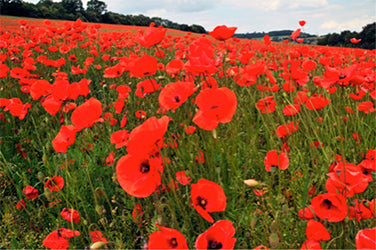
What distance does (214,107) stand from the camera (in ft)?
4.29

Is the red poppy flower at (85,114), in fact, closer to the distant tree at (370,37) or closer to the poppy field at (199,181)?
the poppy field at (199,181)

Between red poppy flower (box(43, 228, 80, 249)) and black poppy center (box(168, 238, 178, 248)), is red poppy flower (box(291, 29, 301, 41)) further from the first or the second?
red poppy flower (box(43, 228, 80, 249))

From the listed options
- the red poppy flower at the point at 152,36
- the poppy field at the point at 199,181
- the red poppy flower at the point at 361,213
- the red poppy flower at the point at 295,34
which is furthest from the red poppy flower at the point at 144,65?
the red poppy flower at the point at 295,34

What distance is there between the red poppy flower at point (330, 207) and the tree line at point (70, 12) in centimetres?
2507

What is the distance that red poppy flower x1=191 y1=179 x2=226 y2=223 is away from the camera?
114 centimetres

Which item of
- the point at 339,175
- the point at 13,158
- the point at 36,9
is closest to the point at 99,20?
the point at 36,9

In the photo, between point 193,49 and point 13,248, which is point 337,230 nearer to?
point 193,49

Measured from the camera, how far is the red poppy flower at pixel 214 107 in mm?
1258

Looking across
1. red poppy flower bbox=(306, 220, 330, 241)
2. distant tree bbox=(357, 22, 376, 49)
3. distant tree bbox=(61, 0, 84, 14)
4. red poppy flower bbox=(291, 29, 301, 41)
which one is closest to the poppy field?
red poppy flower bbox=(306, 220, 330, 241)

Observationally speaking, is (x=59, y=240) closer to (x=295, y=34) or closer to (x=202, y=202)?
(x=202, y=202)

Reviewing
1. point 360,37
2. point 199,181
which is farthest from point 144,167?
point 360,37

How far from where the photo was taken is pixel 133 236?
1.75 m

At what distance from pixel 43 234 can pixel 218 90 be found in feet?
4.65

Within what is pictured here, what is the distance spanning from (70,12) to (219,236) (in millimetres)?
33200
